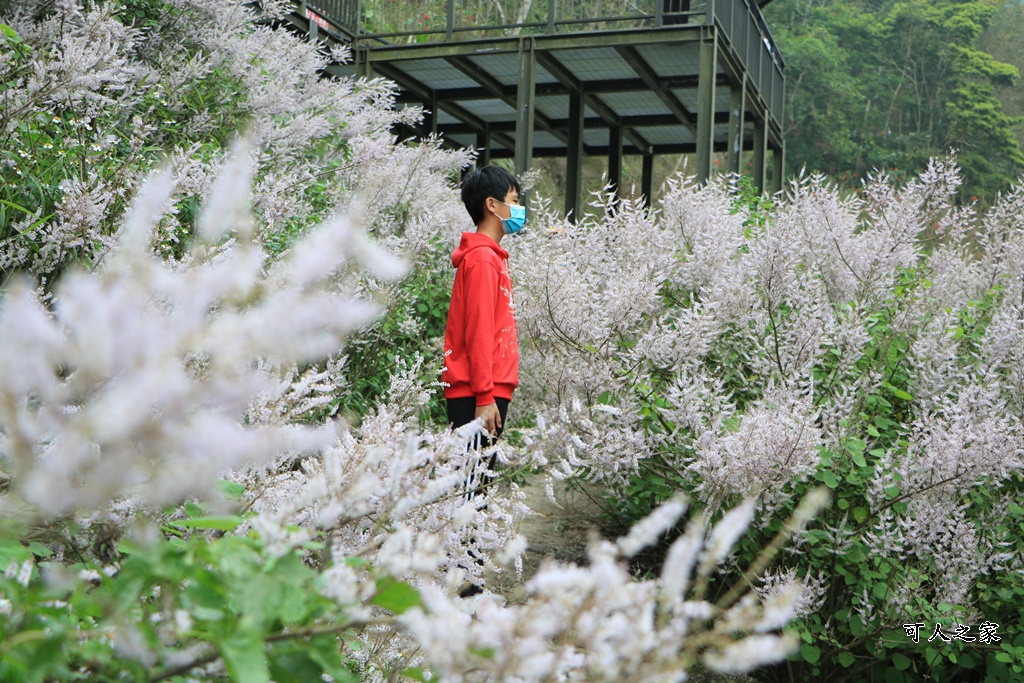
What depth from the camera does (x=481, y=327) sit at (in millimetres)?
3828

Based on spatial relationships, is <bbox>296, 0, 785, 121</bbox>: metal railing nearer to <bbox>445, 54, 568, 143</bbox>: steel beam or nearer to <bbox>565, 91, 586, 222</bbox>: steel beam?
<bbox>445, 54, 568, 143</bbox>: steel beam

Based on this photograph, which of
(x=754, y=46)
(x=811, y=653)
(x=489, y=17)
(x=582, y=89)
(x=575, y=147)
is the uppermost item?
(x=754, y=46)

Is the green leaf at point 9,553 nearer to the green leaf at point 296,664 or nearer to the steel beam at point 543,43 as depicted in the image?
the green leaf at point 296,664

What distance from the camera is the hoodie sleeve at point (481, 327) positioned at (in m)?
3.80

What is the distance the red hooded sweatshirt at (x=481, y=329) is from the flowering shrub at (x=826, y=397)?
272 millimetres

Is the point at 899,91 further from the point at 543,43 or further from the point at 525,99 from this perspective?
the point at 525,99

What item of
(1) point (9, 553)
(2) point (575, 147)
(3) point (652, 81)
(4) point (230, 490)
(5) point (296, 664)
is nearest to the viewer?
(5) point (296, 664)

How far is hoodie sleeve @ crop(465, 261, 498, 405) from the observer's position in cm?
380

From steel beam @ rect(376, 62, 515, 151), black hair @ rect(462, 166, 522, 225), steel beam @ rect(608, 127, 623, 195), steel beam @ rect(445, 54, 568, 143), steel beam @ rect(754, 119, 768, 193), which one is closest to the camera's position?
black hair @ rect(462, 166, 522, 225)

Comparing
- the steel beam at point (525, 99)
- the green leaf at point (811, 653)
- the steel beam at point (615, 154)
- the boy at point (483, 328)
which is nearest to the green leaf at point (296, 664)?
the boy at point (483, 328)

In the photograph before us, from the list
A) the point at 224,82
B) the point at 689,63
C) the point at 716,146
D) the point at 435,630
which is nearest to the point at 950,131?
the point at 716,146

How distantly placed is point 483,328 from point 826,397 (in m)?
1.53

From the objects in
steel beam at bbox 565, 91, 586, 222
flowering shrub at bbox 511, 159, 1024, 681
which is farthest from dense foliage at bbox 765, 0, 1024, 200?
flowering shrub at bbox 511, 159, 1024, 681

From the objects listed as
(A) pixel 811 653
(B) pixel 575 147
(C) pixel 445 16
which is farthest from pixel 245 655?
(B) pixel 575 147
